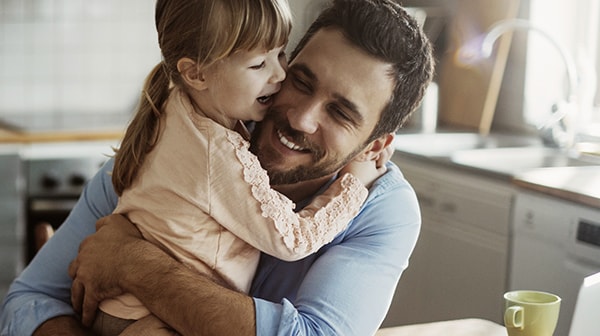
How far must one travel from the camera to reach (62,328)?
1729mm

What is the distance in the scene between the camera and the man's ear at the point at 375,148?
1788 millimetres

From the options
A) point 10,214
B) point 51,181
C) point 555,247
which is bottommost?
point 10,214

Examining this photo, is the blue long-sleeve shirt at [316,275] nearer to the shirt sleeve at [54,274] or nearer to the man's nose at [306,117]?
the shirt sleeve at [54,274]

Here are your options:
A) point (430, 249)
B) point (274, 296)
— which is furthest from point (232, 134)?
point (430, 249)

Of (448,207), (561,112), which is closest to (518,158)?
(561,112)

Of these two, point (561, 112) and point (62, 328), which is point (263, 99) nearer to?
point (62, 328)

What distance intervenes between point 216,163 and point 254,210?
0.10 meters

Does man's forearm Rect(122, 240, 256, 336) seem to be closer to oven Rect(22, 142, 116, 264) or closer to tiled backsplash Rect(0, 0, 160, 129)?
oven Rect(22, 142, 116, 264)

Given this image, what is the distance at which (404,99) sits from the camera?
1.76 metres

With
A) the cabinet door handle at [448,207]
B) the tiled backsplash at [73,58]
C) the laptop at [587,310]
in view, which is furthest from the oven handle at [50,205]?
the laptop at [587,310]

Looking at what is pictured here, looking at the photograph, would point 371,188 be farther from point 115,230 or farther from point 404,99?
point 115,230

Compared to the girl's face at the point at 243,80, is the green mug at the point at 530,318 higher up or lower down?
lower down

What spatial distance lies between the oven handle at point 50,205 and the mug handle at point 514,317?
108 inches

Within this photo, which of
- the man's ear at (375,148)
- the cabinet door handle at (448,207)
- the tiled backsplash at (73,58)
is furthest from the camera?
the tiled backsplash at (73,58)
